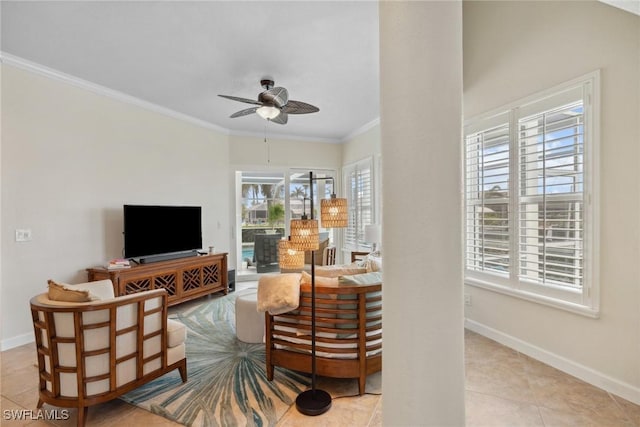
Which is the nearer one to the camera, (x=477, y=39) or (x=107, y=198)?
(x=477, y=39)

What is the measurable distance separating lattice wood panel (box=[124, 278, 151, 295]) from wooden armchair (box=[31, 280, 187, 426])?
1.61m

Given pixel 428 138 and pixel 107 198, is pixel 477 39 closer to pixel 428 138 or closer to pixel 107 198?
pixel 428 138

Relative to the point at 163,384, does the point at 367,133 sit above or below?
above

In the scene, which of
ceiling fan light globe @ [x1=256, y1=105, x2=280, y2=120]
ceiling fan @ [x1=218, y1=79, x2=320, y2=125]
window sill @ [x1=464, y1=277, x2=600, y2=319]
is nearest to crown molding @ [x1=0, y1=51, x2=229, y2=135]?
ceiling fan @ [x1=218, y1=79, x2=320, y2=125]

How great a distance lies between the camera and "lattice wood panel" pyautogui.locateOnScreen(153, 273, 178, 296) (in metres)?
3.83

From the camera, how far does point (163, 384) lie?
2.32m

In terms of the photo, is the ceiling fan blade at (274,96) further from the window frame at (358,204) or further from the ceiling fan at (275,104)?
the window frame at (358,204)

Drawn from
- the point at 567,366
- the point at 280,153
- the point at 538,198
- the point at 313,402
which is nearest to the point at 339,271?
the point at 313,402

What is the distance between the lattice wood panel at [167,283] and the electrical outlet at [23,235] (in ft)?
4.23

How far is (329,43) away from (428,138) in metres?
2.44

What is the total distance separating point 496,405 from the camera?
204cm

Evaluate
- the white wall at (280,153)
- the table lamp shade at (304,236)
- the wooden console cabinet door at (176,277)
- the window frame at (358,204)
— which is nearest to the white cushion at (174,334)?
the table lamp shade at (304,236)

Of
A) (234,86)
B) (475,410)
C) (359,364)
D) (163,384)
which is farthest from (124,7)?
(475,410)

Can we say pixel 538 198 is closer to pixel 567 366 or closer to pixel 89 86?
pixel 567 366
